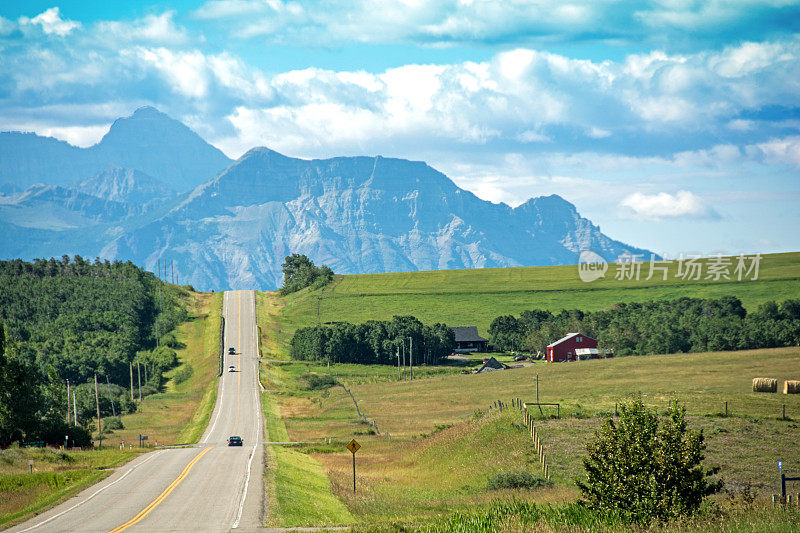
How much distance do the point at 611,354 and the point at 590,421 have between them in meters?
87.1

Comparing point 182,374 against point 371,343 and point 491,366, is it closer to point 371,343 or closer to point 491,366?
point 371,343

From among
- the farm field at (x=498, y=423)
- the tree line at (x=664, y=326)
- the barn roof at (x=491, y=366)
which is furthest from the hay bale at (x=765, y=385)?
the barn roof at (x=491, y=366)

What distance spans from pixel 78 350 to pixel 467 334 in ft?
267

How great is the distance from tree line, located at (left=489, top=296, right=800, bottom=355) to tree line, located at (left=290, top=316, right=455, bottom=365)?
60.3 ft

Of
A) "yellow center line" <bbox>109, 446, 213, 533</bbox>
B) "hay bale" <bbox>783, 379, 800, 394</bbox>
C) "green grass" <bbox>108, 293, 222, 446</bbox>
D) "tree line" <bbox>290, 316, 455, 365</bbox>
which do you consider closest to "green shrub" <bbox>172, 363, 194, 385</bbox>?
"green grass" <bbox>108, 293, 222, 446</bbox>

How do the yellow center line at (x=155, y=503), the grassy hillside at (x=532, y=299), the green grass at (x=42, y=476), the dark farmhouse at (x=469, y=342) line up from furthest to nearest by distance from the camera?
1. the grassy hillside at (x=532, y=299)
2. the dark farmhouse at (x=469, y=342)
3. the green grass at (x=42, y=476)
4. the yellow center line at (x=155, y=503)

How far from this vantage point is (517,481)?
42500 mm

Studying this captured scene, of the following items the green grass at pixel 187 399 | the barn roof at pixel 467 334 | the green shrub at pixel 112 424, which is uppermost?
the barn roof at pixel 467 334

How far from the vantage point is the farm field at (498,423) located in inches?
1741

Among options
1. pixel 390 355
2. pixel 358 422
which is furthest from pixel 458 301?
pixel 358 422

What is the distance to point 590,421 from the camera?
195 feet

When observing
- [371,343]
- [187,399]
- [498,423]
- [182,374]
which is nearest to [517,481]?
[498,423]

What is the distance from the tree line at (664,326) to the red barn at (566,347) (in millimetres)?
5416

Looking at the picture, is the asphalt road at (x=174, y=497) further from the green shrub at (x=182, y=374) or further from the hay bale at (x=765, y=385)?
the green shrub at (x=182, y=374)
